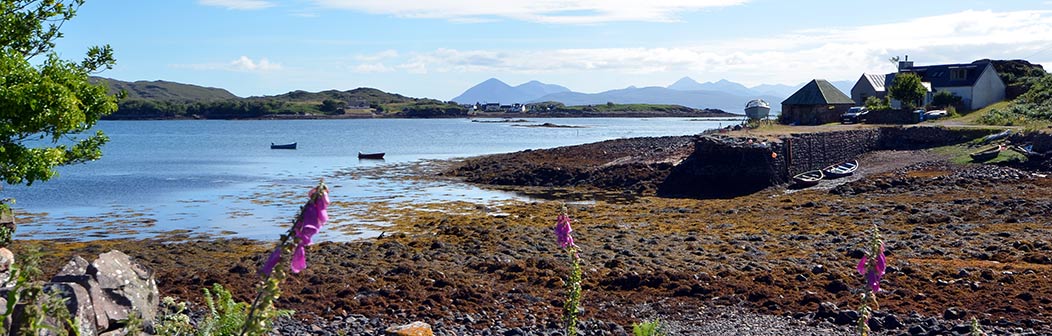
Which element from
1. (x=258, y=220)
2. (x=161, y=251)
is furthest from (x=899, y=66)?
(x=161, y=251)

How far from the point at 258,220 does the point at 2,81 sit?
52.9 ft

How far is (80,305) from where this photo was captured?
754 cm

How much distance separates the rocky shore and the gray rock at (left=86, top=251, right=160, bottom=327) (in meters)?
3.52

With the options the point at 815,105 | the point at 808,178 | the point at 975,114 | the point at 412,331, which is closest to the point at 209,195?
the point at 808,178

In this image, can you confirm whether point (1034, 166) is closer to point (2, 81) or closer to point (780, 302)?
point (780, 302)

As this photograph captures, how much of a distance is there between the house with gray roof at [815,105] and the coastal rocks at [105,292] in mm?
53934

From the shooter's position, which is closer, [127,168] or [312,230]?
[312,230]

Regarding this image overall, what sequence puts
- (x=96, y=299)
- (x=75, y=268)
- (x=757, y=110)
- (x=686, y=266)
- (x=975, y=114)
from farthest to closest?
(x=757, y=110)
(x=975, y=114)
(x=686, y=266)
(x=75, y=268)
(x=96, y=299)

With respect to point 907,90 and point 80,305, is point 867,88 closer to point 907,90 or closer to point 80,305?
→ point 907,90

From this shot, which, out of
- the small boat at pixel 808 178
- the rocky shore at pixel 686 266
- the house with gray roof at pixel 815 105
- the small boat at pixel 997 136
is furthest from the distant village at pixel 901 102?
the rocky shore at pixel 686 266

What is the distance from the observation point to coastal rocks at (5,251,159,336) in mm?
7570

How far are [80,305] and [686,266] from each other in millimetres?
11776

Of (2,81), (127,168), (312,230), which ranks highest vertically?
(2,81)

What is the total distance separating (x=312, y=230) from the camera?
11.7ft
